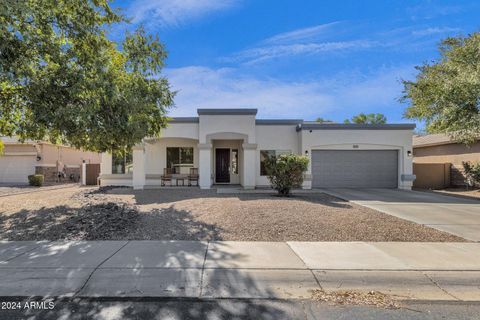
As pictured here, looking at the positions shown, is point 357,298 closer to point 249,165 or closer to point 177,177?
point 249,165

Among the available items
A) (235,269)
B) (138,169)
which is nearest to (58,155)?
(138,169)

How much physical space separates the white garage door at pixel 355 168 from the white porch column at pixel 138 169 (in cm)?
1024

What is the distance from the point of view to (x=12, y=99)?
9.53 metres

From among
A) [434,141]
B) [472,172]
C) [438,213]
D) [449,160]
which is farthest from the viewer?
[434,141]

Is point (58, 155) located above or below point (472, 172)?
above

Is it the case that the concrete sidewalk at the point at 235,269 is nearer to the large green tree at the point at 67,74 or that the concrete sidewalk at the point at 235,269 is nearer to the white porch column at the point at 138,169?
the large green tree at the point at 67,74

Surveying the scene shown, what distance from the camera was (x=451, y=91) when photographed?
13195 millimetres

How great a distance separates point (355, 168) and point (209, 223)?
13.2 m

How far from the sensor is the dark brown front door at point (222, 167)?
2036 centimetres

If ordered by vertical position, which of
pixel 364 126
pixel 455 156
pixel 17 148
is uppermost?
pixel 364 126

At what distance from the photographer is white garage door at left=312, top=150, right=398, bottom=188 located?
18.5 m

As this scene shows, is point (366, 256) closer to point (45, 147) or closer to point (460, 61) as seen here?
point (460, 61)

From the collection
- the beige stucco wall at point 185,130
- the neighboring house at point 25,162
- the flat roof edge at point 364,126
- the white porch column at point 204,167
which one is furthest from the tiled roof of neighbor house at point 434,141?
the neighboring house at point 25,162

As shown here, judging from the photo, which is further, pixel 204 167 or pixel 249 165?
pixel 249 165
